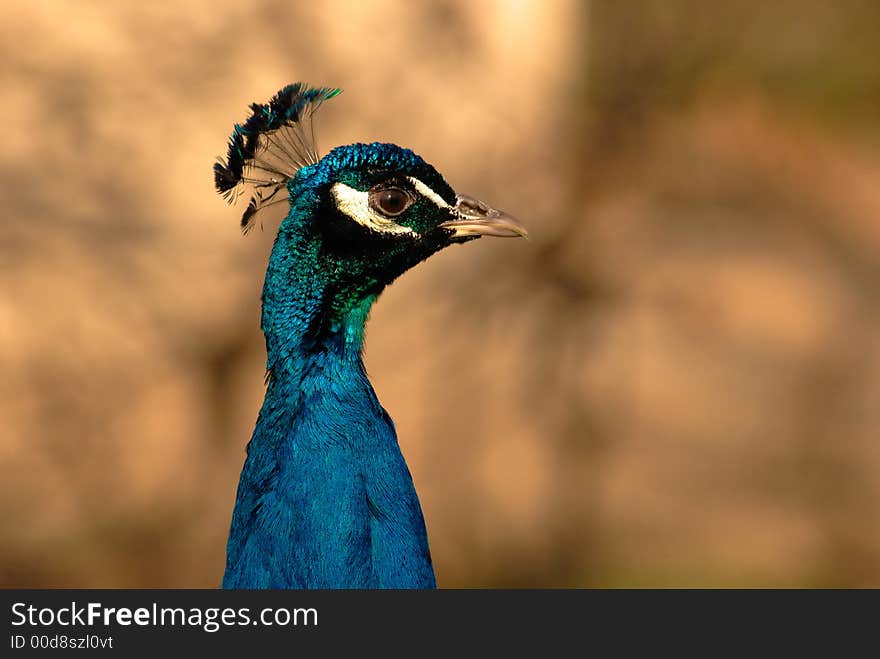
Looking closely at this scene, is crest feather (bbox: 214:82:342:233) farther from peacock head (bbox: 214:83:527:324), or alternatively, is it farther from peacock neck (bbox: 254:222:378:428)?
peacock neck (bbox: 254:222:378:428)

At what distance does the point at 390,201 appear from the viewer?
5.37ft

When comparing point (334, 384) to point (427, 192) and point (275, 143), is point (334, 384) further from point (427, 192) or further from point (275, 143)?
point (275, 143)

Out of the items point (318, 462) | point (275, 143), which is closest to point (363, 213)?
point (275, 143)

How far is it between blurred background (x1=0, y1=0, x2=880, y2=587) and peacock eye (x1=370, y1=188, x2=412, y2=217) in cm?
184

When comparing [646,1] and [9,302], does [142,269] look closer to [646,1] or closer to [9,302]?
[9,302]

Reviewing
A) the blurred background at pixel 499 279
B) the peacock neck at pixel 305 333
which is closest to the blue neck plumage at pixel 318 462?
the peacock neck at pixel 305 333

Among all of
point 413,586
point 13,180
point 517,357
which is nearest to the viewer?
point 413,586

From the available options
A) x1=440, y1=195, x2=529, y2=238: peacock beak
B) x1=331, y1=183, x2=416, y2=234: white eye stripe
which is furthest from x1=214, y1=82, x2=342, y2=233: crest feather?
x1=440, y1=195, x2=529, y2=238: peacock beak

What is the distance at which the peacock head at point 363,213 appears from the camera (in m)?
1.61

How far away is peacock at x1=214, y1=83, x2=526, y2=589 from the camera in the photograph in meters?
1.49

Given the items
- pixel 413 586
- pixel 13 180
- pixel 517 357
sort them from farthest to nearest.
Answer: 1. pixel 517 357
2. pixel 13 180
3. pixel 413 586

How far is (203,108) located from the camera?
3.34m

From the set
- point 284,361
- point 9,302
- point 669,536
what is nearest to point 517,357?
point 669,536

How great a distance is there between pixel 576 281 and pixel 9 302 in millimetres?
2057
